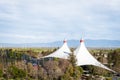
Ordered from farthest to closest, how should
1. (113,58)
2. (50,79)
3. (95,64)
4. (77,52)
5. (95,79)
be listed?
(113,58) → (77,52) → (95,64) → (95,79) → (50,79)

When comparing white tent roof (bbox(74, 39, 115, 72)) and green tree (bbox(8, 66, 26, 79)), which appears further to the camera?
white tent roof (bbox(74, 39, 115, 72))

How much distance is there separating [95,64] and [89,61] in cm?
92

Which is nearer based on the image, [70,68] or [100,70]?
[70,68]

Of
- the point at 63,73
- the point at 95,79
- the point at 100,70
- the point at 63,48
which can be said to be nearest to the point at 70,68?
the point at 63,73

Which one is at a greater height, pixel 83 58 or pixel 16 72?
pixel 83 58

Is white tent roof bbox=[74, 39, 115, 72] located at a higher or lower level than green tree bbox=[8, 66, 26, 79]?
higher

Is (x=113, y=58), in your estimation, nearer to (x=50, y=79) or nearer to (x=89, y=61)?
(x=89, y=61)

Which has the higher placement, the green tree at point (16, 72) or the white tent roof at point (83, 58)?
the white tent roof at point (83, 58)

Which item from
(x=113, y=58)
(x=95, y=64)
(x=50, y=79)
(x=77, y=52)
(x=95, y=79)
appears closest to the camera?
(x=50, y=79)

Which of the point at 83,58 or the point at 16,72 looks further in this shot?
the point at 83,58

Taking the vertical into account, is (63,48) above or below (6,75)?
above

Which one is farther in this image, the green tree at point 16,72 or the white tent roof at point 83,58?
the white tent roof at point 83,58

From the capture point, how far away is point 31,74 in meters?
20.5

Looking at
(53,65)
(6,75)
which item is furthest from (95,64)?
(6,75)
